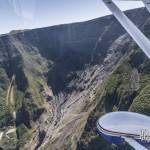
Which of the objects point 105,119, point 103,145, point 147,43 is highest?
point 147,43

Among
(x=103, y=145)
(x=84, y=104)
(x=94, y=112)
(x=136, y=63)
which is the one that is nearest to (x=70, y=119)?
(x=84, y=104)

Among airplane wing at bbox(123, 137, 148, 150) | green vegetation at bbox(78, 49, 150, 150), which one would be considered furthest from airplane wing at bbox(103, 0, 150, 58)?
green vegetation at bbox(78, 49, 150, 150)

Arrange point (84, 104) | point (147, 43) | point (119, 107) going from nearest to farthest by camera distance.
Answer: point (147, 43), point (119, 107), point (84, 104)

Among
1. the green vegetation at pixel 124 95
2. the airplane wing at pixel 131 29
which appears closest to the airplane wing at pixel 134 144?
the airplane wing at pixel 131 29

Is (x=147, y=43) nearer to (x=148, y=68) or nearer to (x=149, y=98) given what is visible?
(x=149, y=98)

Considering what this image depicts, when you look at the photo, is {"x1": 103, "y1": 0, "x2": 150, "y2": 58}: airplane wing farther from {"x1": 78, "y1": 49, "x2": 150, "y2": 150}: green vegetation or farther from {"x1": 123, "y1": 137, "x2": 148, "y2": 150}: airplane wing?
{"x1": 78, "y1": 49, "x2": 150, "y2": 150}: green vegetation

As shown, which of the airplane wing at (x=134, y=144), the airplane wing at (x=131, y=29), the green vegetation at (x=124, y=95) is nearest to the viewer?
the airplane wing at (x=134, y=144)

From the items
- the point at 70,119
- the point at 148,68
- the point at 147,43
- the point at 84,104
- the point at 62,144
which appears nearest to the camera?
the point at 147,43

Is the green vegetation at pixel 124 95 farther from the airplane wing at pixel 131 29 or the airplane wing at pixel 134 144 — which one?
the airplane wing at pixel 134 144
